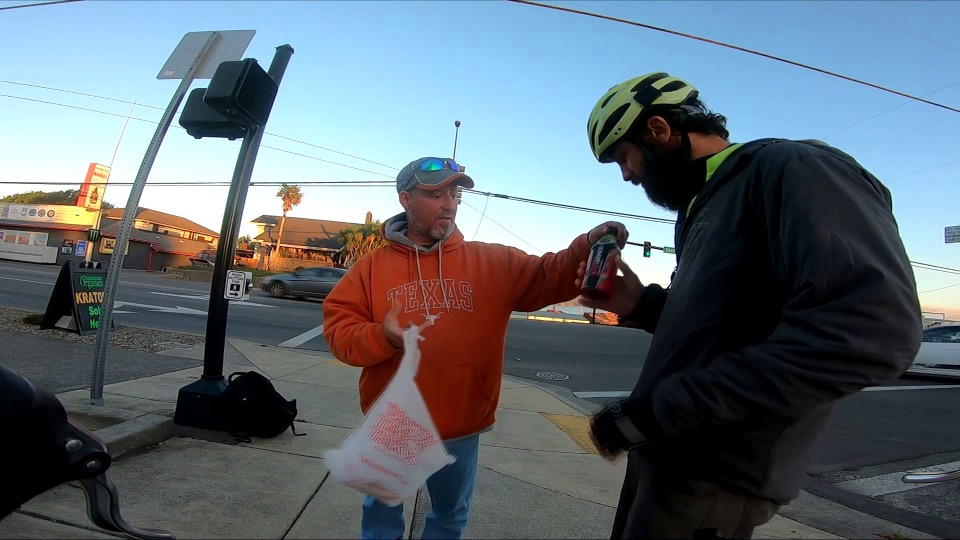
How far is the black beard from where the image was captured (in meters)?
1.56

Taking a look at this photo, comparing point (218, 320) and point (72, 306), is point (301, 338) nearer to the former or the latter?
point (72, 306)

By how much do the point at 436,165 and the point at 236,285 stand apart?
2566 mm

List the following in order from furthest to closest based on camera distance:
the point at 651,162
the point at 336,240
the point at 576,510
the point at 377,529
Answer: the point at 336,240 < the point at 576,510 < the point at 377,529 < the point at 651,162

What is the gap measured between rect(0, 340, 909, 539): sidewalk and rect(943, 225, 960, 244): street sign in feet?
58.7

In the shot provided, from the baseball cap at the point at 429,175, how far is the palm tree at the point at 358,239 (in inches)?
1603

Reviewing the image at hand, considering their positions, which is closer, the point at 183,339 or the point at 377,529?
the point at 377,529

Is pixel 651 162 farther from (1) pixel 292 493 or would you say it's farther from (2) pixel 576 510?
(1) pixel 292 493

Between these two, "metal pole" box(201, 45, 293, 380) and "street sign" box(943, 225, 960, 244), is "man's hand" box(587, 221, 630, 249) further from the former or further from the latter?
"street sign" box(943, 225, 960, 244)

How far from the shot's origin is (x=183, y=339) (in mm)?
8875

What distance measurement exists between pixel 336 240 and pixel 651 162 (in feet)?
173

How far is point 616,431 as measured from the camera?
4.40 ft

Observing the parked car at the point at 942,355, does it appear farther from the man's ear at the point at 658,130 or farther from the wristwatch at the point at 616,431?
the wristwatch at the point at 616,431

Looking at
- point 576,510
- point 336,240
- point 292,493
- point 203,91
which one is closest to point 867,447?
point 576,510

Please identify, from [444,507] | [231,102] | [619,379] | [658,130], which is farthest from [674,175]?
[619,379]
